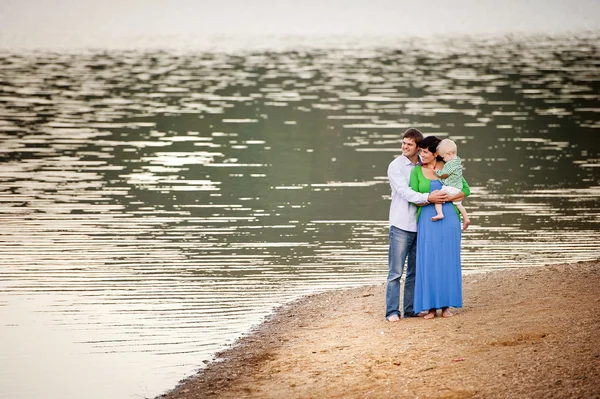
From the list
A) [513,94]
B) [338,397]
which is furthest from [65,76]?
[338,397]

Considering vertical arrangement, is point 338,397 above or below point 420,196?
below

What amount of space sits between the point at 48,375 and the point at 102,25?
125927 mm

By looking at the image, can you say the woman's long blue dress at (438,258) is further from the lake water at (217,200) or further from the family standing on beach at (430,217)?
the lake water at (217,200)

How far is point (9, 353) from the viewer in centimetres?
1102

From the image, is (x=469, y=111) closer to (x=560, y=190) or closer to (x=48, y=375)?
(x=560, y=190)

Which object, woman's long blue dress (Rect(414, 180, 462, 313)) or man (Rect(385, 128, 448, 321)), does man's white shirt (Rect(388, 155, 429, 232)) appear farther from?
woman's long blue dress (Rect(414, 180, 462, 313))

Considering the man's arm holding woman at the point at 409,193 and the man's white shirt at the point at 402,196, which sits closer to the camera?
the man's arm holding woman at the point at 409,193

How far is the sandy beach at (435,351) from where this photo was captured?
27.6 ft

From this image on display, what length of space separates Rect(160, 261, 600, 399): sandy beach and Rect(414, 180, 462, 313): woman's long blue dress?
22 centimetres

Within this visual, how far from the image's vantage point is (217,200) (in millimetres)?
20375

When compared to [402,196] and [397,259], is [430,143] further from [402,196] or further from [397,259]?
[397,259]

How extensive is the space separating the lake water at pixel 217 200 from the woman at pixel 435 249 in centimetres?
227

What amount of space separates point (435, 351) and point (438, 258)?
4.04 ft

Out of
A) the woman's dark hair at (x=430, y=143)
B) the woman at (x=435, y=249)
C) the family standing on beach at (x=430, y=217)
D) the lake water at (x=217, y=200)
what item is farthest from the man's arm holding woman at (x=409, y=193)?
the lake water at (x=217, y=200)
